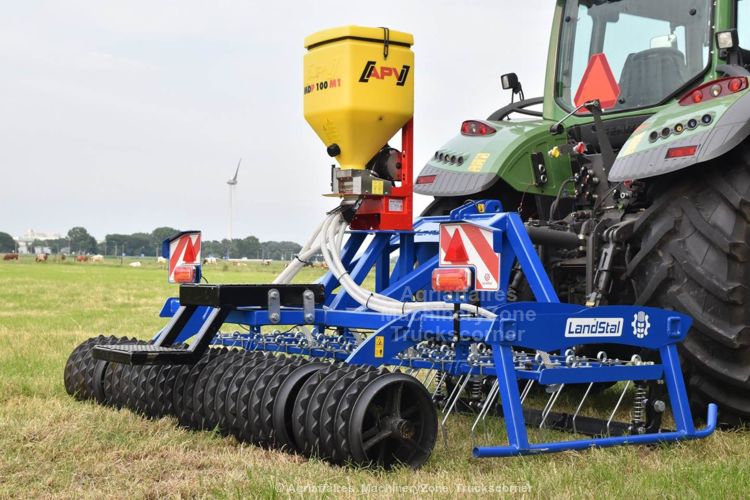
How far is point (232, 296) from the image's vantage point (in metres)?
4.28

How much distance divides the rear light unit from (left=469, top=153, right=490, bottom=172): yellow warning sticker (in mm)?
1381

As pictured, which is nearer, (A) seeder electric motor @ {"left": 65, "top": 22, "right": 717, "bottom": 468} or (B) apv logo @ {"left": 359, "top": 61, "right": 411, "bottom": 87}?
(A) seeder electric motor @ {"left": 65, "top": 22, "right": 717, "bottom": 468}

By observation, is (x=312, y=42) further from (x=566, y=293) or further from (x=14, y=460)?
(x=14, y=460)

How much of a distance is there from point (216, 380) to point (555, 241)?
1784mm

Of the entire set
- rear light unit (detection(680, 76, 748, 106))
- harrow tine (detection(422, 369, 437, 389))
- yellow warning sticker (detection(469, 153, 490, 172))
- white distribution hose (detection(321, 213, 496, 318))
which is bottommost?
harrow tine (detection(422, 369, 437, 389))

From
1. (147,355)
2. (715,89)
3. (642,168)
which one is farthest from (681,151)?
(147,355)

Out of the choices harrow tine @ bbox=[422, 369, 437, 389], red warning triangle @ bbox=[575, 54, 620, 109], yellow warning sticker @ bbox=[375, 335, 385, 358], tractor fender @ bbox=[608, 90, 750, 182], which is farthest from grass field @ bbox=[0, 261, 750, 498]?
red warning triangle @ bbox=[575, 54, 620, 109]

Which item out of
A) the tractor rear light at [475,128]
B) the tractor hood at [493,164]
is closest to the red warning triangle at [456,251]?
the tractor hood at [493,164]

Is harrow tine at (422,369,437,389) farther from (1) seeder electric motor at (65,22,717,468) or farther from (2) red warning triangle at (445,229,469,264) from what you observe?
(2) red warning triangle at (445,229,469,264)

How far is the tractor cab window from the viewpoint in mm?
5242

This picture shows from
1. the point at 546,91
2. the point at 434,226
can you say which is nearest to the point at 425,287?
the point at 434,226

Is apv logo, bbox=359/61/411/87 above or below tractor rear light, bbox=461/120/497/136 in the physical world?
above

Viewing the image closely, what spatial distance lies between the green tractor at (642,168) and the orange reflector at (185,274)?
158 centimetres

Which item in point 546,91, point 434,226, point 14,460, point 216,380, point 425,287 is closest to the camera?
point 14,460
